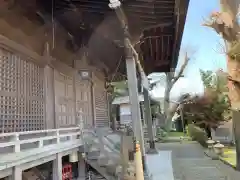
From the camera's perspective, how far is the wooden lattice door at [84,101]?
8.99 meters

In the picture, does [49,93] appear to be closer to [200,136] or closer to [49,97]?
[49,97]

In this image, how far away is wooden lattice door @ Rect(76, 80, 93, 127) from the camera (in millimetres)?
8990

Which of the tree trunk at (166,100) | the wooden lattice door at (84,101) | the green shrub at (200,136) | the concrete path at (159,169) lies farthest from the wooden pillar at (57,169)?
the tree trunk at (166,100)

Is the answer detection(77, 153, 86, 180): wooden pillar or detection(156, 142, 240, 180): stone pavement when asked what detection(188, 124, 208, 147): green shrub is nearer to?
detection(156, 142, 240, 180): stone pavement

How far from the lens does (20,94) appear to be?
5539mm

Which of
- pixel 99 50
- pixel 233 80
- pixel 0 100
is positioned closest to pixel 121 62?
pixel 99 50

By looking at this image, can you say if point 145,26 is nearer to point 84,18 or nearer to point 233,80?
point 84,18

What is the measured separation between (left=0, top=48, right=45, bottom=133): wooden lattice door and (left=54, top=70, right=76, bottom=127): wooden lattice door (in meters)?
0.74

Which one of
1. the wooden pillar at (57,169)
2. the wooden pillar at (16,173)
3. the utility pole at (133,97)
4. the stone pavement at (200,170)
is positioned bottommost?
the stone pavement at (200,170)

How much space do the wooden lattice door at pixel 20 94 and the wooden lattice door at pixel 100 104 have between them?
4.47 meters

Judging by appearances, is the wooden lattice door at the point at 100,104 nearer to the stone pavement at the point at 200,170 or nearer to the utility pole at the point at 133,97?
the stone pavement at the point at 200,170

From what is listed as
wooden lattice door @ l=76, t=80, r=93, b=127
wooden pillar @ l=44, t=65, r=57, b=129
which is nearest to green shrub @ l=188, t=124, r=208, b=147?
wooden lattice door @ l=76, t=80, r=93, b=127

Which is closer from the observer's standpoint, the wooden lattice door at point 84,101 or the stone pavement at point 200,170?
the stone pavement at point 200,170

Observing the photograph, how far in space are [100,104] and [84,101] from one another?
217cm
